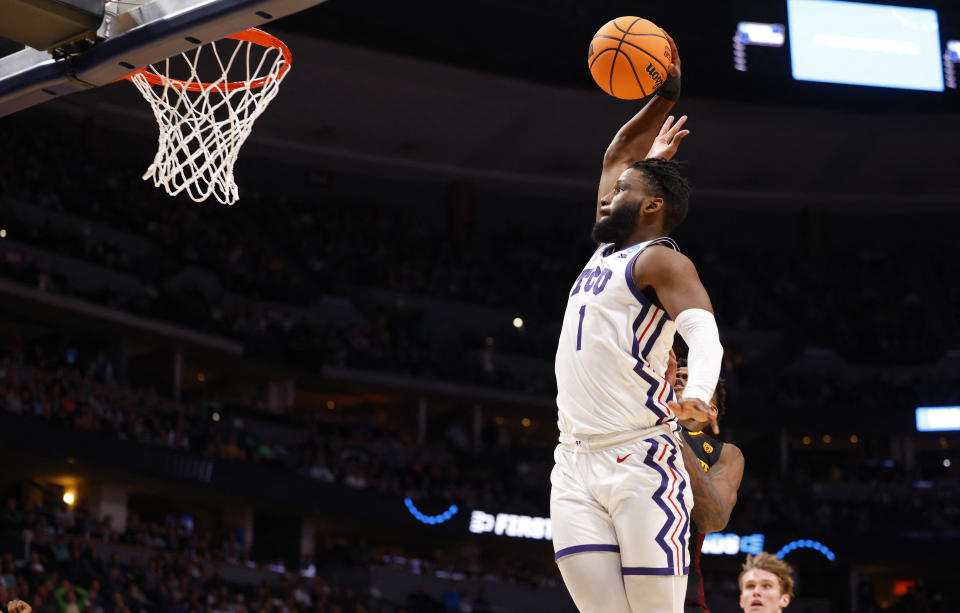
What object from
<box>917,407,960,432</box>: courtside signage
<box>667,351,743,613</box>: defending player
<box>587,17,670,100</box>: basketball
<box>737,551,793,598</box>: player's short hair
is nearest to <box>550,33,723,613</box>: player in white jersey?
<box>667,351,743,613</box>: defending player

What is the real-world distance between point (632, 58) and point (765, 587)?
106 inches

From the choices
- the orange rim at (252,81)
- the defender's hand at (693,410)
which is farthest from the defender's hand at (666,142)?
the orange rim at (252,81)

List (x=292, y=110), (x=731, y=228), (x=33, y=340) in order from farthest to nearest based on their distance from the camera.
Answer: (x=731, y=228)
(x=292, y=110)
(x=33, y=340)

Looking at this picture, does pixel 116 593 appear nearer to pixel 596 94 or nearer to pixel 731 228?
pixel 596 94

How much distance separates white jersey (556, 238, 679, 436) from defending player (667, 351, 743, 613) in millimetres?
297

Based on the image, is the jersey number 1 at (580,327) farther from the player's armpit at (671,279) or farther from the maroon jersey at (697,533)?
the maroon jersey at (697,533)

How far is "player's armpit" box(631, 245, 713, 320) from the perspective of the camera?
4.15 metres

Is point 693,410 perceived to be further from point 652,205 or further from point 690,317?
point 652,205

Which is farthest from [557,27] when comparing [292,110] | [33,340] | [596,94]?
[33,340]

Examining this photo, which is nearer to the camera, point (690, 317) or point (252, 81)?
point (690, 317)

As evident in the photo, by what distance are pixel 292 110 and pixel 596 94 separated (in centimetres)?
777

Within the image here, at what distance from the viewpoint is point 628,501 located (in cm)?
416

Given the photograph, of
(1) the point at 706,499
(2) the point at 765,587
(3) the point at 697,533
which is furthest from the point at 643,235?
(2) the point at 765,587

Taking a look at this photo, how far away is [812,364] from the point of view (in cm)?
3409
